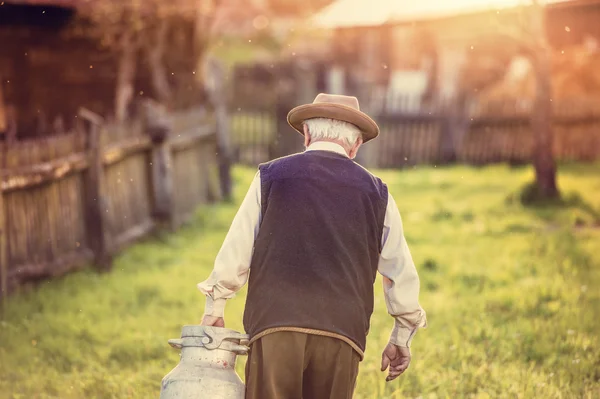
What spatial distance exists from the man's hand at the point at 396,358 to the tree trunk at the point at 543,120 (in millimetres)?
8719

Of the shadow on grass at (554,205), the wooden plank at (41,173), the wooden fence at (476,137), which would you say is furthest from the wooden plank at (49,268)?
the wooden fence at (476,137)

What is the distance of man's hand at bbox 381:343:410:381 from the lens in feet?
10.3

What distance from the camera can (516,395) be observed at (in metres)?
4.47

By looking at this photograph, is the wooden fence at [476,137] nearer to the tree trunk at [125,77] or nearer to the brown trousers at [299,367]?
the tree trunk at [125,77]

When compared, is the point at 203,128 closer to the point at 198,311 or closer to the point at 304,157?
the point at 198,311

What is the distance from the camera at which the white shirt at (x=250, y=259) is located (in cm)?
295

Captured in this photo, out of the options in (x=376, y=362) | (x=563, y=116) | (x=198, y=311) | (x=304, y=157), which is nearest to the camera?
(x=304, y=157)

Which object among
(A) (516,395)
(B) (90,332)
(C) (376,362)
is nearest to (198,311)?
(B) (90,332)

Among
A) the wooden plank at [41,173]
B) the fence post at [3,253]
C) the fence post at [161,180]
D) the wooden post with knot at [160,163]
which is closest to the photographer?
the fence post at [3,253]

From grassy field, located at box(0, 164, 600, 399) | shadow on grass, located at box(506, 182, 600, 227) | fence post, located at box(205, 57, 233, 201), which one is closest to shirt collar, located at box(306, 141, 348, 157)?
grassy field, located at box(0, 164, 600, 399)

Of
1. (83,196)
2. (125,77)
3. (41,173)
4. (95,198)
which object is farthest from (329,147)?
(125,77)

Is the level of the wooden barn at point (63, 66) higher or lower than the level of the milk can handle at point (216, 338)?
higher

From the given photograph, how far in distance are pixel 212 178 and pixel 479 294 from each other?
5803 mm

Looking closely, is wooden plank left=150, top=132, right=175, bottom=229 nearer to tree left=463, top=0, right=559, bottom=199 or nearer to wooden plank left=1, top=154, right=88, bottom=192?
wooden plank left=1, top=154, right=88, bottom=192
